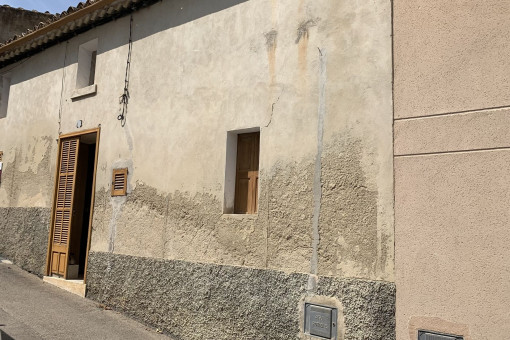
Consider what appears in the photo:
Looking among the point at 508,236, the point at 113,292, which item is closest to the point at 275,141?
the point at 508,236

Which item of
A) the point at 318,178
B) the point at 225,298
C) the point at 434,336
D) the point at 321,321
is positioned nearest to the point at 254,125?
the point at 318,178

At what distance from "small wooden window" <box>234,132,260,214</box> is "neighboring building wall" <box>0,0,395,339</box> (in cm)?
24

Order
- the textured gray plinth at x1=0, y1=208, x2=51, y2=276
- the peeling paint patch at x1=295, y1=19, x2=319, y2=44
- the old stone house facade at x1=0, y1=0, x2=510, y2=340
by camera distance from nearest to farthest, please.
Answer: the old stone house facade at x1=0, y1=0, x2=510, y2=340, the peeling paint patch at x1=295, y1=19, x2=319, y2=44, the textured gray plinth at x1=0, y1=208, x2=51, y2=276

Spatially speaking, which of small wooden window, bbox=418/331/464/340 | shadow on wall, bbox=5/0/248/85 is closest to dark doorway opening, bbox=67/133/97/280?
shadow on wall, bbox=5/0/248/85

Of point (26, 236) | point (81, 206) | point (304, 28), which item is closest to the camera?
point (304, 28)

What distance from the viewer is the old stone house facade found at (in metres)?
3.97

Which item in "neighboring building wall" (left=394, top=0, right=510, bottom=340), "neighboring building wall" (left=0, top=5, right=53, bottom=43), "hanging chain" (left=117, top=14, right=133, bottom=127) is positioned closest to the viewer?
"neighboring building wall" (left=394, top=0, right=510, bottom=340)

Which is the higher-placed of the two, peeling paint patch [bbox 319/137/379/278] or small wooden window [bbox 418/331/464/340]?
peeling paint patch [bbox 319/137/379/278]

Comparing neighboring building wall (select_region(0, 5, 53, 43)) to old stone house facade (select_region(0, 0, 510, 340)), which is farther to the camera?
neighboring building wall (select_region(0, 5, 53, 43))

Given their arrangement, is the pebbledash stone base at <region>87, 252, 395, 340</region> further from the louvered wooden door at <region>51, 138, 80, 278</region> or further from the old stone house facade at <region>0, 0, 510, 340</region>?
the louvered wooden door at <region>51, 138, 80, 278</region>

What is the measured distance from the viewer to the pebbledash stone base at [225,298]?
434cm

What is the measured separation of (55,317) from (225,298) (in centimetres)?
262

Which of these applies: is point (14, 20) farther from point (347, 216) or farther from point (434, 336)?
point (434, 336)

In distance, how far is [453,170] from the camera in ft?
13.1
